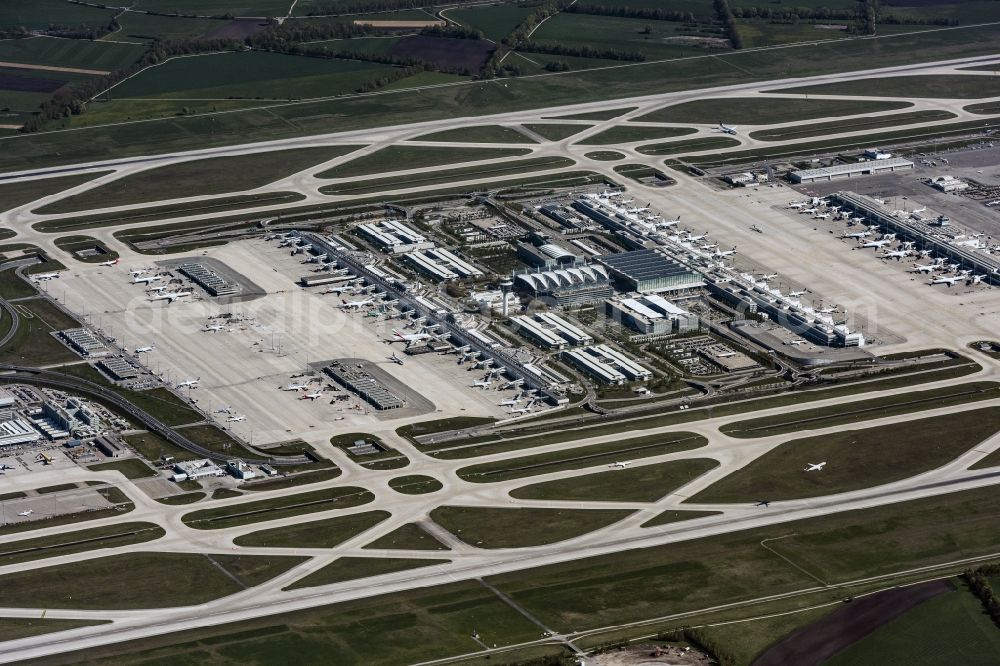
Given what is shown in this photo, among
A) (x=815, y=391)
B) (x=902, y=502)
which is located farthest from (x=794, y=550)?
(x=815, y=391)

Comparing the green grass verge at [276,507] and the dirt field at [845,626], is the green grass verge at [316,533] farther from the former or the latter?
the dirt field at [845,626]

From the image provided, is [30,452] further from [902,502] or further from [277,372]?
[902,502]

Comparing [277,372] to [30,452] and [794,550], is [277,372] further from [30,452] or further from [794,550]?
[794,550]

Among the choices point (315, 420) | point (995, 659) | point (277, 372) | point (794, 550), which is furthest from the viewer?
point (277, 372)

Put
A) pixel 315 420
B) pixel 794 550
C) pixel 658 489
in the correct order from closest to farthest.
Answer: pixel 794 550, pixel 658 489, pixel 315 420

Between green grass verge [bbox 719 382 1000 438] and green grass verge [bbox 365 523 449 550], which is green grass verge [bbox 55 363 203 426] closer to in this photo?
green grass verge [bbox 365 523 449 550]

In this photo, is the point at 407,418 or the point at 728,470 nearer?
the point at 728,470
